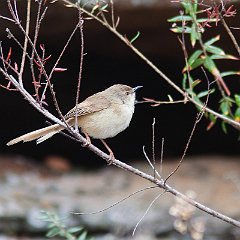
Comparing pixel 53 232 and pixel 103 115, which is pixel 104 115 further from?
pixel 53 232

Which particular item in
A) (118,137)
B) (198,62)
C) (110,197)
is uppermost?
(198,62)

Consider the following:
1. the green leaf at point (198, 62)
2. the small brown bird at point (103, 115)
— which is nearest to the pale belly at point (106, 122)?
the small brown bird at point (103, 115)

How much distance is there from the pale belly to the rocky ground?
1447 mm

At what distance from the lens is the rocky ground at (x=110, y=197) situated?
5.78 metres

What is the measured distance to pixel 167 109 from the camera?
25.4ft

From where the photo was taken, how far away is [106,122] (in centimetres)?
382

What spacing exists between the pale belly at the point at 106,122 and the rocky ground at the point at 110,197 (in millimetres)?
1447

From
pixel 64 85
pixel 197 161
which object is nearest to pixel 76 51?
pixel 64 85

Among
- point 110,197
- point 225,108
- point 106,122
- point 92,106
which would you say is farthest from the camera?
point 110,197

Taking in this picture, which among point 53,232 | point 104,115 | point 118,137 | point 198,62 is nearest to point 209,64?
point 198,62

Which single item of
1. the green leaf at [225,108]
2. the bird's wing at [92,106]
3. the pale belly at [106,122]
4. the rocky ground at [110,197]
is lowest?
the rocky ground at [110,197]

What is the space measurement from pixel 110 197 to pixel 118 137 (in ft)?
5.35

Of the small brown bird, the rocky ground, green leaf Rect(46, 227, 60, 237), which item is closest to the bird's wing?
the small brown bird

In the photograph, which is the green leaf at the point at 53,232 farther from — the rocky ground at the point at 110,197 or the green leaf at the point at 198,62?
the rocky ground at the point at 110,197
